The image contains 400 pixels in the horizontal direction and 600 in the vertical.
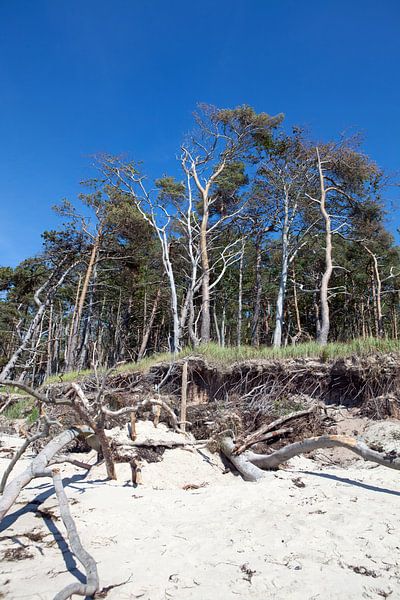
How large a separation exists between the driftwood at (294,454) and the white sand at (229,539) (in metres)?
0.30

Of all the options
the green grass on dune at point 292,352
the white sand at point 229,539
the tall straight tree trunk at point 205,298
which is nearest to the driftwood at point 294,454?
the white sand at point 229,539

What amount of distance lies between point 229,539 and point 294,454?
2335 millimetres

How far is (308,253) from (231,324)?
11417mm

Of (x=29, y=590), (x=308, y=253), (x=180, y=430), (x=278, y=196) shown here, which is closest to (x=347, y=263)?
(x=308, y=253)

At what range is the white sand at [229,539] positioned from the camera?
269 centimetres

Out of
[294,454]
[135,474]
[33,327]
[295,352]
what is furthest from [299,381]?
[33,327]

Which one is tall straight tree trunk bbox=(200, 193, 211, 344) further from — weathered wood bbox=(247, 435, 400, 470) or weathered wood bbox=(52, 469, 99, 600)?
weathered wood bbox=(52, 469, 99, 600)

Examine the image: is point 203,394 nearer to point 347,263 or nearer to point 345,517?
point 345,517

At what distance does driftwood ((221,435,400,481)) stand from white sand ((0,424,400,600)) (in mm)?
304

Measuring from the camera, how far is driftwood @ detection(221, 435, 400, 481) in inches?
193

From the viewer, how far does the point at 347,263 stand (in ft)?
65.5

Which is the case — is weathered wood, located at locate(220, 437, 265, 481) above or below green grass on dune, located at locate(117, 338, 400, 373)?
below

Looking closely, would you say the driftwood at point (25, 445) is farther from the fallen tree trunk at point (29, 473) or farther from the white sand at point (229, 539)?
the white sand at point (229, 539)

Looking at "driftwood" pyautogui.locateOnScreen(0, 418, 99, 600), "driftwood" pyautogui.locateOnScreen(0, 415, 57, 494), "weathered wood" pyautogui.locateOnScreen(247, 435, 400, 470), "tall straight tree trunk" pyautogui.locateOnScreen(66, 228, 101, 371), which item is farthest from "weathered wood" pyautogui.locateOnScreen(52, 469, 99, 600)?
"tall straight tree trunk" pyautogui.locateOnScreen(66, 228, 101, 371)
